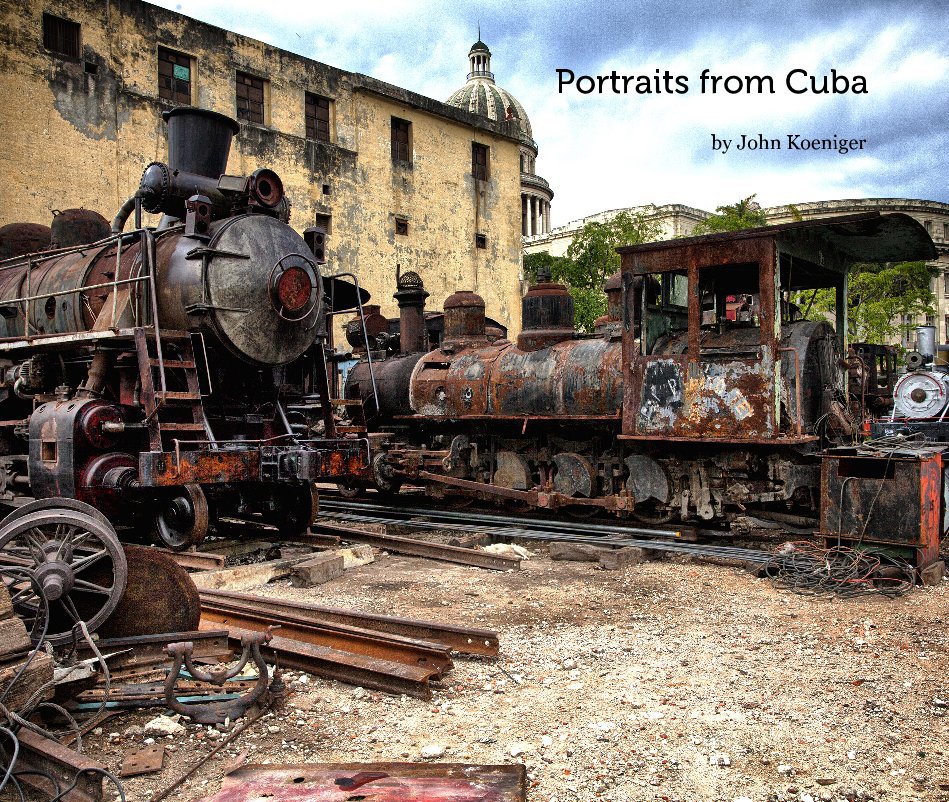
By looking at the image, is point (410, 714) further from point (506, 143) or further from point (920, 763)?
point (506, 143)

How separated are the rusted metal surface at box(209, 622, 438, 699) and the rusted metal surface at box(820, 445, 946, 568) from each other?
418 cm

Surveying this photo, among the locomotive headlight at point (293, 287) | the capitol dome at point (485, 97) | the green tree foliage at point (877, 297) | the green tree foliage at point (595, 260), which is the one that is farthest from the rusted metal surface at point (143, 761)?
the capitol dome at point (485, 97)

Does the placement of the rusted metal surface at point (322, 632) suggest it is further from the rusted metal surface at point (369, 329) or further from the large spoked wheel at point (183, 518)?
the rusted metal surface at point (369, 329)

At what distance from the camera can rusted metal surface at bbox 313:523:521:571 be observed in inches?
295

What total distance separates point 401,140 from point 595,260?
11.6 m

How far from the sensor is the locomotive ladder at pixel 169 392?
275 inches

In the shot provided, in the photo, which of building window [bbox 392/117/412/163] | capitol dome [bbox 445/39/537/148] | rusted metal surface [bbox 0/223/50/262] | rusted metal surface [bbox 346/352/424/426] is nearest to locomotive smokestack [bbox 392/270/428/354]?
rusted metal surface [bbox 346/352/424/426]

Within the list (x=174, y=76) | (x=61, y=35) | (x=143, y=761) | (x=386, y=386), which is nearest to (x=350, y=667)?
(x=143, y=761)

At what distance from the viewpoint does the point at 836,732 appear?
12.6 ft

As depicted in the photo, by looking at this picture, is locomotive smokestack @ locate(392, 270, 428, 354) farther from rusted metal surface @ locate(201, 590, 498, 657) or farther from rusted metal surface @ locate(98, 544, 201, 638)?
rusted metal surface @ locate(98, 544, 201, 638)

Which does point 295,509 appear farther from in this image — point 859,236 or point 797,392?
point 859,236

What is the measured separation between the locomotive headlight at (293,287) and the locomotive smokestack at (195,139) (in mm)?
1336

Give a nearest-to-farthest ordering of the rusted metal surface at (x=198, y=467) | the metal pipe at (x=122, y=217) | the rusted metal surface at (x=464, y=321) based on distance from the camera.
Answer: the rusted metal surface at (x=198, y=467)
the metal pipe at (x=122, y=217)
the rusted metal surface at (x=464, y=321)

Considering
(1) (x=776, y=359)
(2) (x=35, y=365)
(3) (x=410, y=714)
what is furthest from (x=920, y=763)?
(2) (x=35, y=365)
